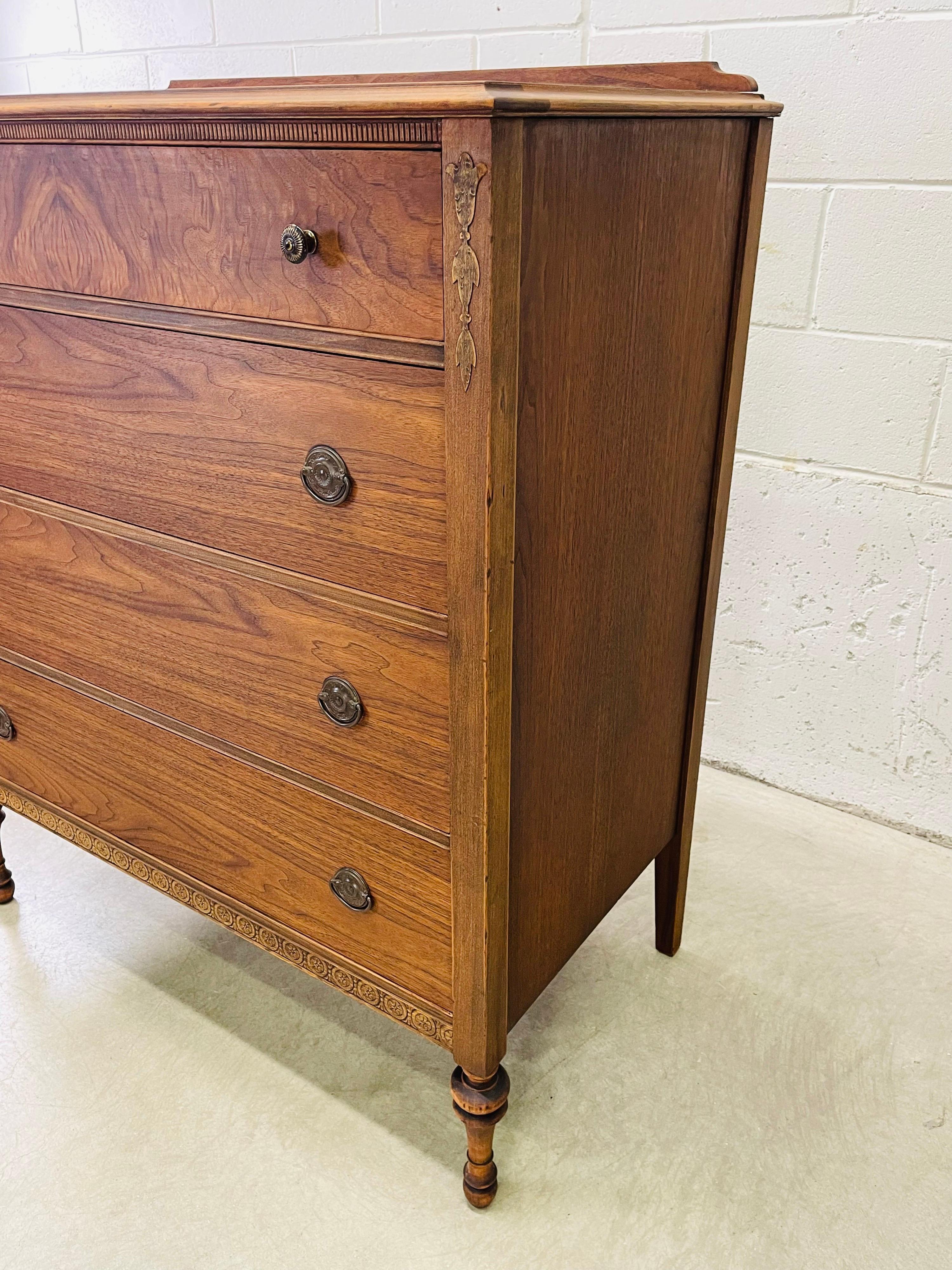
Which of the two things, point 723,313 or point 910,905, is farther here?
point 910,905

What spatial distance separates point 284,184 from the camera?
2.96 feet

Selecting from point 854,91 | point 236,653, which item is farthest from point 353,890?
point 854,91

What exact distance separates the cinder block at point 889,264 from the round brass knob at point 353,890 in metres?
1.17

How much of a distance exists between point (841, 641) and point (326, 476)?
1.18 metres

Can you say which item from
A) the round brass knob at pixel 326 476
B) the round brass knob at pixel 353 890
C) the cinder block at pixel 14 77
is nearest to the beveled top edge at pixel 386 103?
the round brass knob at pixel 326 476

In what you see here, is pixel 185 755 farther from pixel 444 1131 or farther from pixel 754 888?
pixel 754 888

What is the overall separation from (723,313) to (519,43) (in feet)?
2.98

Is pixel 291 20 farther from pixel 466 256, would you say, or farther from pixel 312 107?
pixel 466 256

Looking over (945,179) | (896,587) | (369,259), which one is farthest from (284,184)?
(896,587)

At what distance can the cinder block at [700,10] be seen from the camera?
156cm

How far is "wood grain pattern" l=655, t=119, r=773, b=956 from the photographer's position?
118 cm

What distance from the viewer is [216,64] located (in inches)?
86.0

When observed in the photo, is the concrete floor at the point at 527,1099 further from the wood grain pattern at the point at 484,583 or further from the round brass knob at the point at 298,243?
the round brass knob at the point at 298,243

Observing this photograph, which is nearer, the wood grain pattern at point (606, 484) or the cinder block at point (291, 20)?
the wood grain pattern at point (606, 484)
